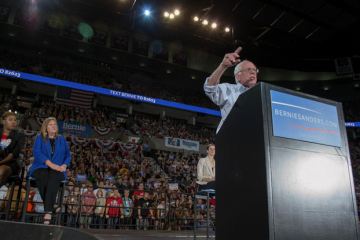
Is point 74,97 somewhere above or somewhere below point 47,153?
above

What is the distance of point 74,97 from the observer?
1712 cm

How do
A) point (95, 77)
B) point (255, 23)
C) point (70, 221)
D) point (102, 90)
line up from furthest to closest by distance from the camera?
point (95, 77) < point (102, 90) < point (255, 23) < point (70, 221)

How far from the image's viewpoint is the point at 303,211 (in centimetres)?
102

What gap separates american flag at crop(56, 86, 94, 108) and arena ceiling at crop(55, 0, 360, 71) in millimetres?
5678

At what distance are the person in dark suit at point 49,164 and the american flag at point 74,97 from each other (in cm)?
1492

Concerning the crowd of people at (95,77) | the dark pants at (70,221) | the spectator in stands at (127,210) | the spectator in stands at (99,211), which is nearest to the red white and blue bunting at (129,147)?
the crowd of people at (95,77)

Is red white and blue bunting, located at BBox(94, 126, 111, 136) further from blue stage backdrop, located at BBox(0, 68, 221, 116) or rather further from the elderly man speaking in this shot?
the elderly man speaking

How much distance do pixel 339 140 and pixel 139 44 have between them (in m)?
20.5

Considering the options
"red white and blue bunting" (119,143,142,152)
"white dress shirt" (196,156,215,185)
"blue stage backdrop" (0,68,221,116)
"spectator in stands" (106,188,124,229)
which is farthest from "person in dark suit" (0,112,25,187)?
"blue stage backdrop" (0,68,221,116)

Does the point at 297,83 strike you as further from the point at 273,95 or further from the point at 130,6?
the point at 273,95

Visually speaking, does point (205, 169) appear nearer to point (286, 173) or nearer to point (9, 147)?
point (286, 173)

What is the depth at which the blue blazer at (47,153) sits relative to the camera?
9.81 ft

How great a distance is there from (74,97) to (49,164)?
15493mm

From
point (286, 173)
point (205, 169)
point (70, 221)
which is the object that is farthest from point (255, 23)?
point (286, 173)
